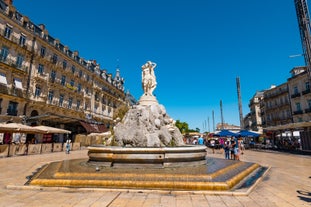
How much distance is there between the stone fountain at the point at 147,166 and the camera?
531cm

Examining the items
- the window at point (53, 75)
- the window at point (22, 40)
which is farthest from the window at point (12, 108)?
the window at point (22, 40)

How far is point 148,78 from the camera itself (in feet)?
43.8

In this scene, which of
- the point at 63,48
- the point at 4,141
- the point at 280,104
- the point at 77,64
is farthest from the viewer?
the point at 280,104

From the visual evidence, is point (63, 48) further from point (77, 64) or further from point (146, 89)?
point (146, 89)

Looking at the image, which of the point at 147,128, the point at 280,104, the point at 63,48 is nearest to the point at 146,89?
the point at 147,128

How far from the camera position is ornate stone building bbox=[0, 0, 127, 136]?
22.0m

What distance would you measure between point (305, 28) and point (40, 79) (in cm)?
2953

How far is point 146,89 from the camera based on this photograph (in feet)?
43.7

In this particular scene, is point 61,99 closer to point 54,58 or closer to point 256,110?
point 54,58

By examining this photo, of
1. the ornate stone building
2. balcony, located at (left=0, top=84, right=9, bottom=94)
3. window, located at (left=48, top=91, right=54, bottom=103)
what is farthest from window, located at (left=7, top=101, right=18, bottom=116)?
window, located at (left=48, top=91, right=54, bottom=103)

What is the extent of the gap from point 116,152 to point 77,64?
103ft

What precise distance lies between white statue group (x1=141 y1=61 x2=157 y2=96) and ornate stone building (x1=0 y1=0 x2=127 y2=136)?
1590 cm

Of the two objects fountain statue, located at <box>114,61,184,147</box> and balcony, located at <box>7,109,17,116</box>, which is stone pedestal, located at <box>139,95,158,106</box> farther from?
balcony, located at <box>7,109,17,116</box>

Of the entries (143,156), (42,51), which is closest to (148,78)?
(143,156)
